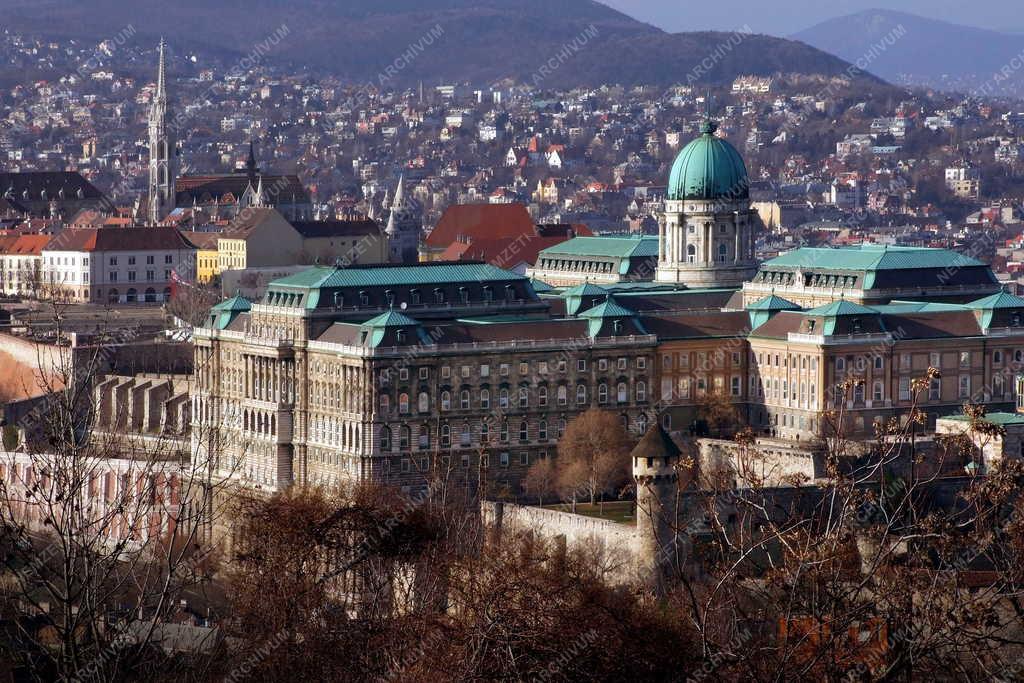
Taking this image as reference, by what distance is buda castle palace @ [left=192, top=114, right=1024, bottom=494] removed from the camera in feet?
383

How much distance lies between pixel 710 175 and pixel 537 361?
77.4 feet

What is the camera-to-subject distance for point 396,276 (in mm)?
126688

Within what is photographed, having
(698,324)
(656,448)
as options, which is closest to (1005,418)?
(698,324)

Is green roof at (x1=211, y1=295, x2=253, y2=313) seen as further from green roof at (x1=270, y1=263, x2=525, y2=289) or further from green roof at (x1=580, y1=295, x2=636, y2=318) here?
green roof at (x1=580, y1=295, x2=636, y2=318)

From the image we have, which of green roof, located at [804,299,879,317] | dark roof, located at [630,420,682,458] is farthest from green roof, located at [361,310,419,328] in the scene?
dark roof, located at [630,420,682,458]

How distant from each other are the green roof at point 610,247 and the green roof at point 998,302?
24829mm

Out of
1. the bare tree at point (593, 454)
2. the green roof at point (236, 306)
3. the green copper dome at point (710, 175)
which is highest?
the green copper dome at point (710, 175)

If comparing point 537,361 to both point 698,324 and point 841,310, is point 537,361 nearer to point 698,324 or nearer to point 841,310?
point 698,324

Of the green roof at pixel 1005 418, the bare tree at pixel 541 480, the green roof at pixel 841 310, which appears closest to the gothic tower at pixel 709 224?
the green roof at pixel 841 310

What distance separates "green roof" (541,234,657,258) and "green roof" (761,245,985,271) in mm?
11746

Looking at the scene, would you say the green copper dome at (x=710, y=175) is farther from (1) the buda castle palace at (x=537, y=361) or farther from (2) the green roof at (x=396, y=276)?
(2) the green roof at (x=396, y=276)

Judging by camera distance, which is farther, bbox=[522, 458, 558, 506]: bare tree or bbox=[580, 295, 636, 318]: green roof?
bbox=[580, 295, 636, 318]: green roof

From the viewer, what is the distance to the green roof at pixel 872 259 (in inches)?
5212

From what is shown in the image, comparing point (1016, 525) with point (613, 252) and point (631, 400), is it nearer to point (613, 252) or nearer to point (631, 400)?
point (631, 400)
